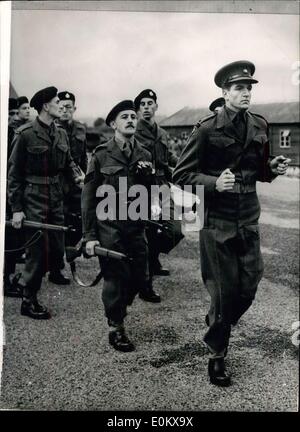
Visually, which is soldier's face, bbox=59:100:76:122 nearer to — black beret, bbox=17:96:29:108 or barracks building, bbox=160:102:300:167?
black beret, bbox=17:96:29:108

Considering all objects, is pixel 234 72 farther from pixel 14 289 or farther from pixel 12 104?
pixel 14 289

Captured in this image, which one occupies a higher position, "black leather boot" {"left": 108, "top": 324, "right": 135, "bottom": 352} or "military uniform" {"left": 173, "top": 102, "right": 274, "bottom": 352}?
"military uniform" {"left": 173, "top": 102, "right": 274, "bottom": 352}

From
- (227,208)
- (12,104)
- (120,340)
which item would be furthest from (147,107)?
(120,340)

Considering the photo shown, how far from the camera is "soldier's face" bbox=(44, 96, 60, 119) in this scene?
3275 millimetres

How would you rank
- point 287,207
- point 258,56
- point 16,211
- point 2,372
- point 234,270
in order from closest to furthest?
point 234,270 < point 2,372 < point 258,56 < point 16,211 < point 287,207

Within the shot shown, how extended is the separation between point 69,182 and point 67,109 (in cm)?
51

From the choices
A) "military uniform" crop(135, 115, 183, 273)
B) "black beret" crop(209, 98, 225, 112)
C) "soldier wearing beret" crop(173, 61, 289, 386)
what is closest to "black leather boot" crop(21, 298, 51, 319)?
"military uniform" crop(135, 115, 183, 273)

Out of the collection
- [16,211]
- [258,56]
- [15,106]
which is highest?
[258,56]

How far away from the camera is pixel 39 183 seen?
3422mm

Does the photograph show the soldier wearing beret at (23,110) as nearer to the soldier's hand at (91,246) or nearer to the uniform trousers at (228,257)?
the soldier's hand at (91,246)

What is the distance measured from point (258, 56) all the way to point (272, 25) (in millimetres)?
239

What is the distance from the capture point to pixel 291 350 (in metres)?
3.00

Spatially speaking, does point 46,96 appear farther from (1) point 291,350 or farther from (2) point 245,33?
(1) point 291,350

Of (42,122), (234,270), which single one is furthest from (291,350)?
(42,122)
